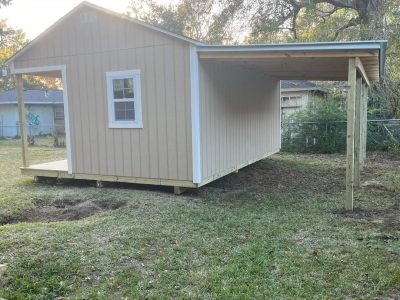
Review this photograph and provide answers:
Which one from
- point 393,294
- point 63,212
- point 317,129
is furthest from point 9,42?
point 393,294

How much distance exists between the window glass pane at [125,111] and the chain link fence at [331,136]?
8.36 meters

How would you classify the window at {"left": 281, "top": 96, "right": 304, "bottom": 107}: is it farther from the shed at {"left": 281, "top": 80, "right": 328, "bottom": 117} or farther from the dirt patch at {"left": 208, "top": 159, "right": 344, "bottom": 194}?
the dirt patch at {"left": 208, "top": 159, "right": 344, "bottom": 194}

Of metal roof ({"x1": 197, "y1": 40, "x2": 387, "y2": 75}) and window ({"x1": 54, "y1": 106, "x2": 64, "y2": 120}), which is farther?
window ({"x1": 54, "y1": 106, "x2": 64, "y2": 120})

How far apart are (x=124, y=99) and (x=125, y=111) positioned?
229 mm

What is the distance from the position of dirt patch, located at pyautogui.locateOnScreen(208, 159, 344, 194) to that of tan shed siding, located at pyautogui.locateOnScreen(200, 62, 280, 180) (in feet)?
1.30

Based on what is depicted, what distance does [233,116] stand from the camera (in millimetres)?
8344

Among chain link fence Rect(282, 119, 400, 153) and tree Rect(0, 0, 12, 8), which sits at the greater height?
tree Rect(0, 0, 12, 8)

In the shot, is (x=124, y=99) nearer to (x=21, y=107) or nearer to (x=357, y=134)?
(x=21, y=107)

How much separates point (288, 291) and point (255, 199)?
351 cm

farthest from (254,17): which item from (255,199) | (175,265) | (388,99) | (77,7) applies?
(175,265)

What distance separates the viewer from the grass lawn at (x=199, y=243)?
11.0 ft

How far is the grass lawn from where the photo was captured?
335 centimetres

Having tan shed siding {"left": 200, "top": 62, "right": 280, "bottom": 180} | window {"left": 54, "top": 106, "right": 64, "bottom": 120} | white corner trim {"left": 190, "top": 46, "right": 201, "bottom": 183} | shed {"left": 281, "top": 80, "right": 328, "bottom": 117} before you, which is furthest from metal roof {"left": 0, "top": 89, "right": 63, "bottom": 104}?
white corner trim {"left": 190, "top": 46, "right": 201, "bottom": 183}

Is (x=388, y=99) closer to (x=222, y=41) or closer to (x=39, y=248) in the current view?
(x=222, y=41)
